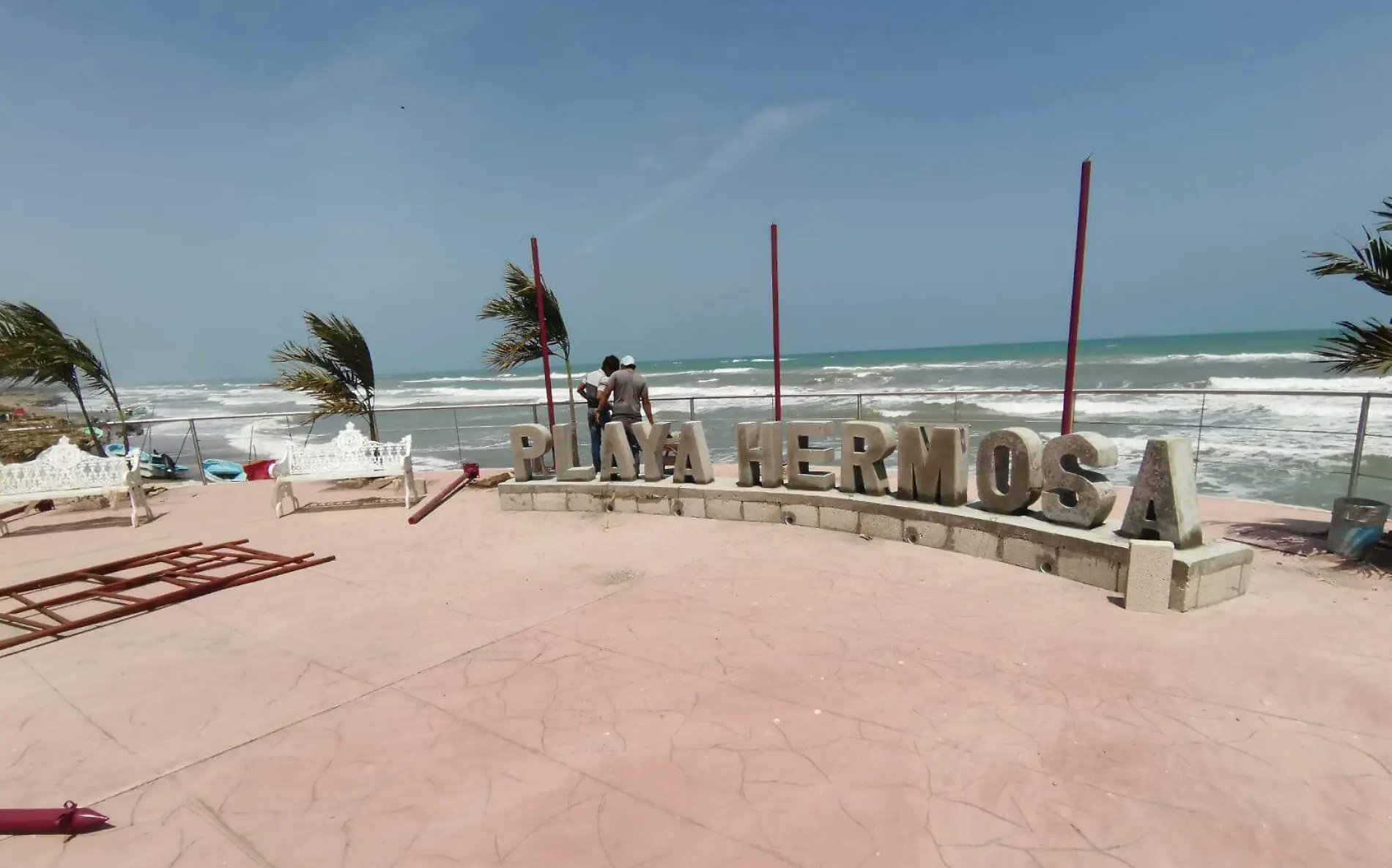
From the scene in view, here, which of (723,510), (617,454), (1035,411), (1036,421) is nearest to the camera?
(723,510)

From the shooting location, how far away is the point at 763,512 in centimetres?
654

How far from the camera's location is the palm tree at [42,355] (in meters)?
9.08

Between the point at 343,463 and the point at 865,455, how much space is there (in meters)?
6.58

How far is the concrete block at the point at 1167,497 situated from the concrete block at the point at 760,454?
3.10 m

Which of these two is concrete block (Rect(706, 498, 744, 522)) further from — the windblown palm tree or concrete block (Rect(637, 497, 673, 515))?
the windblown palm tree

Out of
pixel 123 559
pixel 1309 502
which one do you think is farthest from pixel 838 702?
pixel 1309 502

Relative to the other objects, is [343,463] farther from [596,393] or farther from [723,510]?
[723,510]

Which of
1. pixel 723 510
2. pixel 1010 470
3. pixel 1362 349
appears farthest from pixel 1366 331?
pixel 723 510

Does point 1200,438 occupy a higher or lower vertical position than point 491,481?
higher

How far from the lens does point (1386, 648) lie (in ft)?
11.7

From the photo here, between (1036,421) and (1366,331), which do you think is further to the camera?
(1036,421)

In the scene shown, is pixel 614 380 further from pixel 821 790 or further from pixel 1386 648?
pixel 1386 648

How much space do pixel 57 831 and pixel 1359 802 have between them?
5021mm

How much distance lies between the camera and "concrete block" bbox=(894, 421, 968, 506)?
543 centimetres
